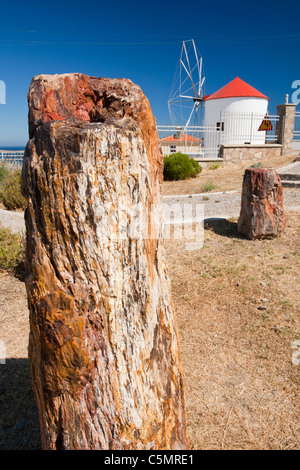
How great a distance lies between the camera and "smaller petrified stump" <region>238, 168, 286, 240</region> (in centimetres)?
550

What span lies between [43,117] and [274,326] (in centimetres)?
309

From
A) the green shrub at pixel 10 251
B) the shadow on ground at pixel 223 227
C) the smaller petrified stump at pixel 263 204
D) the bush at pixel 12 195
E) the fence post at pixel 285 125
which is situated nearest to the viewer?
the green shrub at pixel 10 251

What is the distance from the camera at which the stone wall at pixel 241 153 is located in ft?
51.5

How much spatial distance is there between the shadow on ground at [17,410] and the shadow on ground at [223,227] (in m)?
3.99

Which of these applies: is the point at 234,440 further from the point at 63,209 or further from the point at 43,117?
the point at 43,117

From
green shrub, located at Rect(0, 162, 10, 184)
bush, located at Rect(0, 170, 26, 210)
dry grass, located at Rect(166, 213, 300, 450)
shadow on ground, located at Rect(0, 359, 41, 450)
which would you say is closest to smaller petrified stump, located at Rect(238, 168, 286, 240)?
dry grass, located at Rect(166, 213, 300, 450)

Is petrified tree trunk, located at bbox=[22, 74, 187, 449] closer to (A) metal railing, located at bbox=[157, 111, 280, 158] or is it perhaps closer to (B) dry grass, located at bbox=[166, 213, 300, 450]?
(B) dry grass, located at bbox=[166, 213, 300, 450]

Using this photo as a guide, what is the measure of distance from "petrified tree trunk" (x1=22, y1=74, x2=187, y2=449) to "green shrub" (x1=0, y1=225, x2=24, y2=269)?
3523 millimetres

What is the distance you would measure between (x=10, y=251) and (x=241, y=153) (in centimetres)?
1339

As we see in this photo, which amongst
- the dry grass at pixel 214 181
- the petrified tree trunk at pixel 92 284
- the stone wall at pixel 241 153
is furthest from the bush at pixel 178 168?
the petrified tree trunk at pixel 92 284

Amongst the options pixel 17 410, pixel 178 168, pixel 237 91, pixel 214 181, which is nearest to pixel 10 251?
pixel 17 410

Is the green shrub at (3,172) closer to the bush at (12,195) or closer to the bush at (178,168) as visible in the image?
the bush at (12,195)

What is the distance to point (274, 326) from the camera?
140 inches

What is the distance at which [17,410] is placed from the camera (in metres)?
2.63
